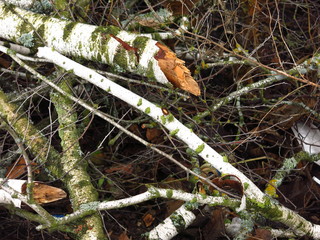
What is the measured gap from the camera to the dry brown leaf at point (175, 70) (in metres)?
2.13

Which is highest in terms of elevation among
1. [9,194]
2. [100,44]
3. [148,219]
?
[100,44]

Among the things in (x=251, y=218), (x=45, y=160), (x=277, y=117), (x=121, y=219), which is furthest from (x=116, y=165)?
(x=277, y=117)

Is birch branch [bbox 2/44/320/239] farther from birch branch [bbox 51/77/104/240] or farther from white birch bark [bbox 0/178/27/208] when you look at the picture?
white birch bark [bbox 0/178/27/208]

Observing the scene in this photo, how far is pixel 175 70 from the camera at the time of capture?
2.13m

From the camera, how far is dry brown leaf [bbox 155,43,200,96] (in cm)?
213

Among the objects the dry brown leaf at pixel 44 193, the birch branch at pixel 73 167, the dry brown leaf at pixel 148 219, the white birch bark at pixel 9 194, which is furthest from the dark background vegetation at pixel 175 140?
the white birch bark at pixel 9 194

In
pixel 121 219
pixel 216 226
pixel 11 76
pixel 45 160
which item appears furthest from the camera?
pixel 11 76

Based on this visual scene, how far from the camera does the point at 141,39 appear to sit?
2262 millimetres

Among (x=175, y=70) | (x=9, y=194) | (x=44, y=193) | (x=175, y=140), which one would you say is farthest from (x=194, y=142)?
(x=9, y=194)

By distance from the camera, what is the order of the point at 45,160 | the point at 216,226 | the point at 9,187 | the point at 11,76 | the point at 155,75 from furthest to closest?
the point at 11,76
the point at 216,226
the point at 45,160
the point at 155,75
the point at 9,187

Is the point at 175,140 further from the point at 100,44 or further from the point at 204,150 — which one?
the point at 100,44

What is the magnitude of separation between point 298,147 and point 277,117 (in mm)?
288

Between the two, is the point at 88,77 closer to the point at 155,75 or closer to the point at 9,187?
the point at 155,75

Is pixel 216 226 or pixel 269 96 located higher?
pixel 269 96
